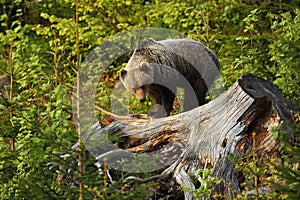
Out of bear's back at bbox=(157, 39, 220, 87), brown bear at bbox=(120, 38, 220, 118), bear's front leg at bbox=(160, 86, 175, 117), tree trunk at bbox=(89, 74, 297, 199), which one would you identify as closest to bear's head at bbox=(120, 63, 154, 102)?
brown bear at bbox=(120, 38, 220, 118)

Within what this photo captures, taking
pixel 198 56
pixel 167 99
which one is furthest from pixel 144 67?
pixel 198 56

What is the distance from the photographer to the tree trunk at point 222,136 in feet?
16.7

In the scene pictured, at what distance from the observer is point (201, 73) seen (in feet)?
24.6

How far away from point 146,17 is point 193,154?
7050 mm

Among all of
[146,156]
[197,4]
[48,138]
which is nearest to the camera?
[48,138]

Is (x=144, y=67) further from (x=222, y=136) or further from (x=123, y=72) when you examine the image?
(x=222, y=136)

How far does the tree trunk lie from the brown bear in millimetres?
1486

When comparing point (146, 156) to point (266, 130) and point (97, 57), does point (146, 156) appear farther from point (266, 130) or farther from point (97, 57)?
point (97, 57)

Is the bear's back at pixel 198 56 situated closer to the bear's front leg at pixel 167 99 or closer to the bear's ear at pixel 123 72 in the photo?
the bear's front leg at pixel 167 99

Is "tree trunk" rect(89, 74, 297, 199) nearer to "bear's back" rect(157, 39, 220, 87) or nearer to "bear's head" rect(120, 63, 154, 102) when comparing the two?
"bear's head" rect(120, 63, 154, 102)

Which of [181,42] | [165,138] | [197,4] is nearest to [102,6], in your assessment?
[197,4]

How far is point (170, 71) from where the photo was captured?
7.37m

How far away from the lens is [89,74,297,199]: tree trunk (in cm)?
509

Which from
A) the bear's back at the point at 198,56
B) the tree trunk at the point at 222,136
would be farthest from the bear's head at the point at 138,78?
the tree trunk at the point at 222,136
